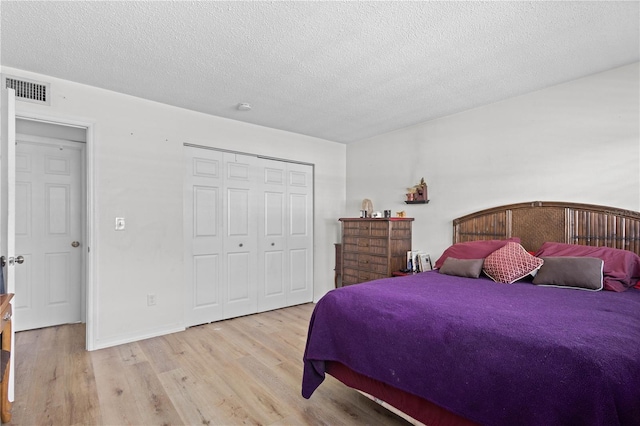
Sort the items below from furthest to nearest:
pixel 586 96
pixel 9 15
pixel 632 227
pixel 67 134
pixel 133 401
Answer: pixel 67 134, pixel 586 96, pixel 632 227, pixel 133 401, pixel 9 15

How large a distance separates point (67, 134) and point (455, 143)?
428 cm

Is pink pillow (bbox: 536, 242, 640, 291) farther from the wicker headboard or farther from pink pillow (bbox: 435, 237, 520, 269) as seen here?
pink pillow (bbox: 435, 237, 520, 269)

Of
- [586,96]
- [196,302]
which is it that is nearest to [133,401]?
[196,302]

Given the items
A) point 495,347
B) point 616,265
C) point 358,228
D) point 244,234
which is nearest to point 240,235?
point 244,234

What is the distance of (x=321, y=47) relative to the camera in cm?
224

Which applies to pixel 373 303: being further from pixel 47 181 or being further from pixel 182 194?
pixel 47 181

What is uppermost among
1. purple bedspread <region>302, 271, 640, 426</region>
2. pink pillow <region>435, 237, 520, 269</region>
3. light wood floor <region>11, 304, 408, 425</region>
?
pink pillow <region>435, 237, 520, 269</region>

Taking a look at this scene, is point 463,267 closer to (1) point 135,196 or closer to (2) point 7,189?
(1) point 135,196

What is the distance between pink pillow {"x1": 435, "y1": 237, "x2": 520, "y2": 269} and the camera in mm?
2912

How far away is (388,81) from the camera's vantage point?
2.79 metres

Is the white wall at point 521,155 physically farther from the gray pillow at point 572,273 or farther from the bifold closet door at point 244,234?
the bifold closet door at point 244,234

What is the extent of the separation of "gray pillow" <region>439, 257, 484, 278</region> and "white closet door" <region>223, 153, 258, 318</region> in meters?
2.33

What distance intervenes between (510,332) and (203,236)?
126 inches

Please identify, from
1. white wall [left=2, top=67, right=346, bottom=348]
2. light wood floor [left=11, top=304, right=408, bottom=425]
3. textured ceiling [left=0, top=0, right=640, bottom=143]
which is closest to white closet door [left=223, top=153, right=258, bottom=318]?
white wall [left=2, top=67, right=346, bottom=348]
